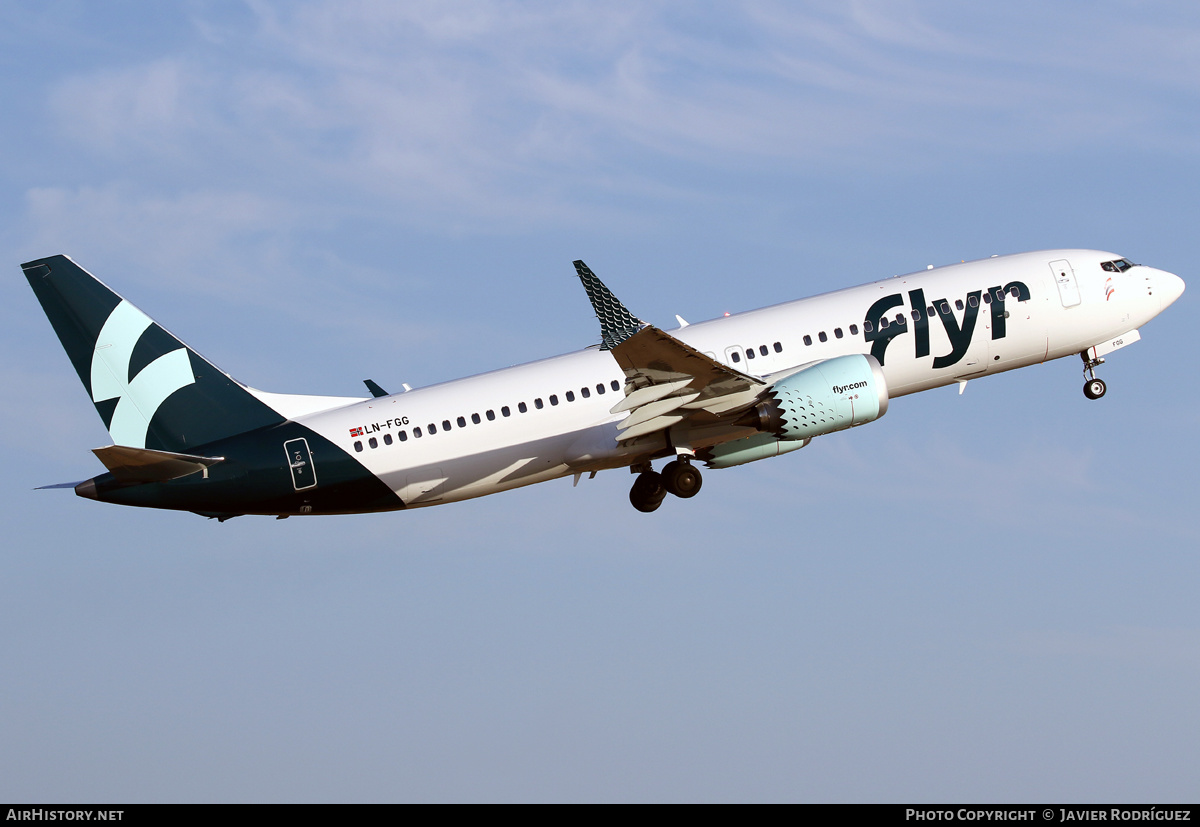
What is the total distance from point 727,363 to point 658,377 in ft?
9.20

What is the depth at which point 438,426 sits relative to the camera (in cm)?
3731

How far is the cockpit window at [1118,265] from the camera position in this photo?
4212 centimetres

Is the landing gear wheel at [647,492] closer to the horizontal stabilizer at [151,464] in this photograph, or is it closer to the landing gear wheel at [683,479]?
the landing gear wheel at [683,479]

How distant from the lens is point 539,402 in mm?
37469

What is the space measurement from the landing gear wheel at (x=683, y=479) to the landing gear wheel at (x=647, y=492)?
130 centimetres

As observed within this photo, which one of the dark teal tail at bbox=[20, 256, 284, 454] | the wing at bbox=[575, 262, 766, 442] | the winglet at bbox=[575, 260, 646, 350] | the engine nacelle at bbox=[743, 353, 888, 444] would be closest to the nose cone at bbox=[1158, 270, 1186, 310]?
the engine nacelle at bbox=[743, 353, 888, 444]

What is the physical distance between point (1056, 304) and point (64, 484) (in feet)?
102

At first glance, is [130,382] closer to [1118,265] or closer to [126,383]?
[126,383]

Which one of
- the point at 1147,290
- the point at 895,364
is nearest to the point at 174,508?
the point at 895,364

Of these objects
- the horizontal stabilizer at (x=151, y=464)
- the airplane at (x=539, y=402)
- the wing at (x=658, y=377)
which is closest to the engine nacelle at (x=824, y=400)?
the airplane at (x=539, y=402)

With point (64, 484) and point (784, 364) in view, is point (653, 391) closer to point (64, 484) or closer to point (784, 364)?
point (784, 364)

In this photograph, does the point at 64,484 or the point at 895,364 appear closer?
the point at 64,484

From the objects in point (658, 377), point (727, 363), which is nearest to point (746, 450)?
point (727, 363)

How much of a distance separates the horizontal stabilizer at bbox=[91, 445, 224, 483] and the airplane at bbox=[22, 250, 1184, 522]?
0.06 meters
